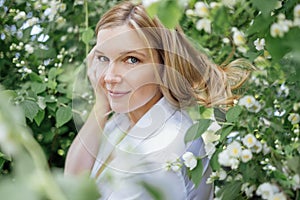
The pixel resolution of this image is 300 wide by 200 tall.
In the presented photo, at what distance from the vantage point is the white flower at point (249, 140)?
128cm

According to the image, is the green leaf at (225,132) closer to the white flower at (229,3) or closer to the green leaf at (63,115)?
the white flower at (229,3)

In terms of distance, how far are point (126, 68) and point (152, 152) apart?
205mm

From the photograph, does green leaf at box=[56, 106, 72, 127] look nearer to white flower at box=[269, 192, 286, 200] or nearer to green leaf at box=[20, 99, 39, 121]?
green leaf at box=[20, 99, 39, 121]

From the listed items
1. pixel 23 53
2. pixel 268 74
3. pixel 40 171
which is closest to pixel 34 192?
pixel 40 171

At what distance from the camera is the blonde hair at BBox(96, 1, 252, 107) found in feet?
4.84

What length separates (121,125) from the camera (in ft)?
Result: 5.21

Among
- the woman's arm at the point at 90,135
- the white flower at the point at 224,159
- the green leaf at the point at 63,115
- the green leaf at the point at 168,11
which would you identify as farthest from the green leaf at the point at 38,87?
the green leaf at the point at 168,11

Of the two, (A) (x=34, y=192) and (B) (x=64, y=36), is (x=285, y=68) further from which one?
(B) (x=64, y=36)

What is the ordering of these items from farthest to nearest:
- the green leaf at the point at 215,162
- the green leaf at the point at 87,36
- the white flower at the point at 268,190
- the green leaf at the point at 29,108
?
the green leaf at the point at 87,36, the green leaf at the point at 29,108, the green leaf at the point at 215,162, the white flower at the point at 268,190

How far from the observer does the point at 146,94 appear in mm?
1506

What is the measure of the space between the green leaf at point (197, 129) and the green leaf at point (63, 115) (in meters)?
0.79

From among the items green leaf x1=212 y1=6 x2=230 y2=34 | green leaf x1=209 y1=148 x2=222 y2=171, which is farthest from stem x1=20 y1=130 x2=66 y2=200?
green leaf x1=209 y1=148 x2=222 y2=171

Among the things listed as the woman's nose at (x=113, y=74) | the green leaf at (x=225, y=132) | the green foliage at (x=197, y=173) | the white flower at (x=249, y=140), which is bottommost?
the green foliage at (x=197, y=173)

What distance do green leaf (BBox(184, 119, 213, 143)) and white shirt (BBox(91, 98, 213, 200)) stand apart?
0.08 metres
